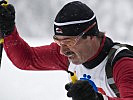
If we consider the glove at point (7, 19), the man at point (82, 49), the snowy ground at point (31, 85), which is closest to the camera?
the man at point (82, 49)

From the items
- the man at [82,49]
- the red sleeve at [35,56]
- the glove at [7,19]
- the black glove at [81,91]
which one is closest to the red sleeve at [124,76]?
the man at [82,49]

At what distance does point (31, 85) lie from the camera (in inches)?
209

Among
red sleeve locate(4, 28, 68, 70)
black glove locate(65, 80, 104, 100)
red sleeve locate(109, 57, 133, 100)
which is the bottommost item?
red sleeve locate(4, 28, 68, 70)

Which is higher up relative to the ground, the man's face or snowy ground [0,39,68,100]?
the man's face

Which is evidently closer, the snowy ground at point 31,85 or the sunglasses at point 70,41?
the sunglasses at point 70,41

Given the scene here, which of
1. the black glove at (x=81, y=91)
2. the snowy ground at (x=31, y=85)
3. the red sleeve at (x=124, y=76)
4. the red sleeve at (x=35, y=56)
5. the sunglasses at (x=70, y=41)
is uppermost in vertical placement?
the sunglasses at (x=70, y=41)

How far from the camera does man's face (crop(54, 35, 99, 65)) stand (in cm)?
223

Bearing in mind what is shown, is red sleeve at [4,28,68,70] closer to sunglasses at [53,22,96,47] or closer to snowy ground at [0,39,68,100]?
sunglasses at [53,22,96,47]

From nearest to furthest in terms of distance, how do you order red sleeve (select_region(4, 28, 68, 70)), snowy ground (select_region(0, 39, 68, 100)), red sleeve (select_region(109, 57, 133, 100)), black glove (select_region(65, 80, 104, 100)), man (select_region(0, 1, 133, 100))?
black glove (select_region(65, 80, 104, 100)), red sleeve (select_region(109, 57, 133, 100)), man (select_region(0, 1, 133, 100)), red sleeve (select_region(4, 28, 68, 70)), snowy ground (select_region(0, 39, 68, 100))

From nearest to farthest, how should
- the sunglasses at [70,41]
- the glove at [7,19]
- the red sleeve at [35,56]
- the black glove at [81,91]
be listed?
the black glove at [81,91]
the sunglasses at [70,41]
the glove at [7,19]
the red sleeve at [35,56]

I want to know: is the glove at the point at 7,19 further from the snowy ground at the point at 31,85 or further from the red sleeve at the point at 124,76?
the snowy ground at the point at 31,85

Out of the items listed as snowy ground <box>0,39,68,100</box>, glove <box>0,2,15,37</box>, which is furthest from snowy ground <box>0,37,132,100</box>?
glove <box>0,2,15,37</box>

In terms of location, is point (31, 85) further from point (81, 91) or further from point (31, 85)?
point (81, 91)

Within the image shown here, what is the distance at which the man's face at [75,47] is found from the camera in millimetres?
2234
